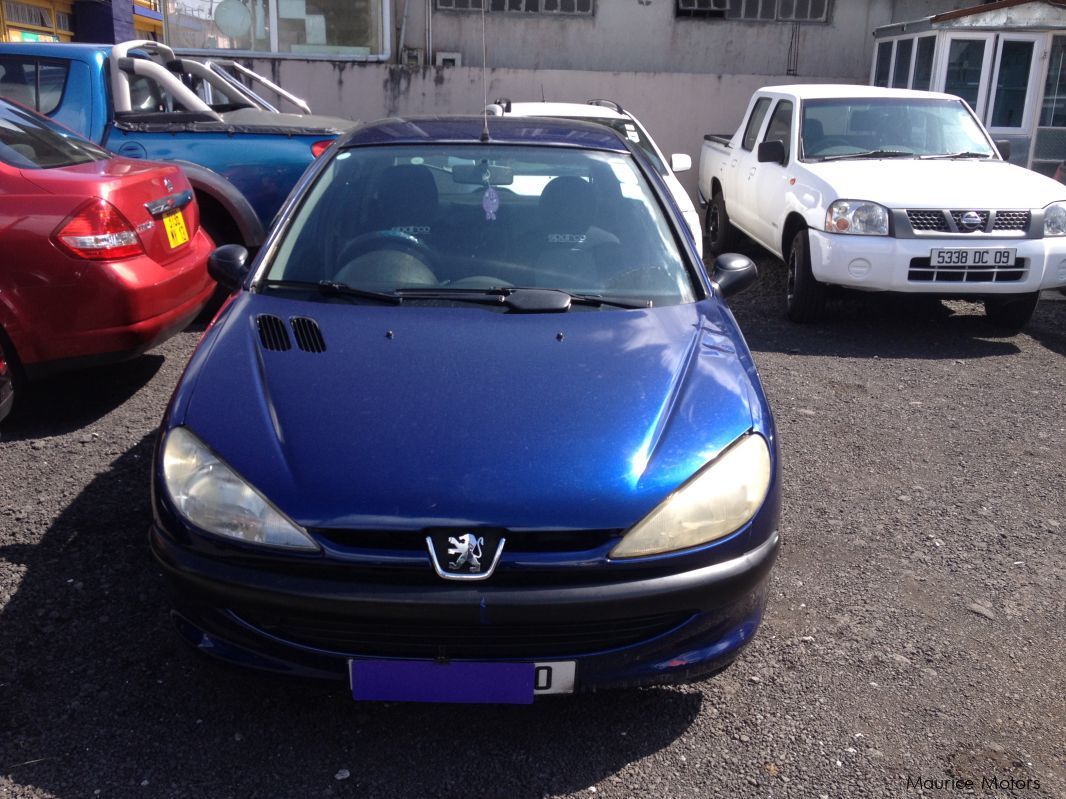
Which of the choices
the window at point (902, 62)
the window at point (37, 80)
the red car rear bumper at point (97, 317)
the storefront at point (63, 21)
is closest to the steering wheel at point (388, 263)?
the red car rear bumper at point (97, 317)

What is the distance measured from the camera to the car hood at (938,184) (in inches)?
258

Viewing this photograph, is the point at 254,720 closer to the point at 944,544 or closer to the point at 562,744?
the point at 562,744

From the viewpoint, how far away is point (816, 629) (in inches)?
126

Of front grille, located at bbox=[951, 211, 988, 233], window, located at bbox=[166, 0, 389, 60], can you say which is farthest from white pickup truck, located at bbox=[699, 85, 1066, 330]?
window, located at bbox=[166, 0, 389, 60]

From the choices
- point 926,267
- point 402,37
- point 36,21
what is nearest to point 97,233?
point 926,267

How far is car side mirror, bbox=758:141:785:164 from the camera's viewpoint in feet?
25.0

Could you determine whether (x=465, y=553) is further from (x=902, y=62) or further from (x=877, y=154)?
(x=902, y=62)

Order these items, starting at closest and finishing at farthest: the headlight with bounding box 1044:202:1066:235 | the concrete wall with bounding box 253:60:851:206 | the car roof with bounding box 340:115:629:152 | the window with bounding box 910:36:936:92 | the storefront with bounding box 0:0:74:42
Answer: the car roof with bounding box 340:115:629:152 < the headlight with bounding box 1044:202:1066:235 < the window with bounding box 910:36:936:92 < the concrete wall with bounding box 253:60:851:206 < the storefront with bounding box 0:0:74:42

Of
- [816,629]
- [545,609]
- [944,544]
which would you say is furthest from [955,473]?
[545,609]

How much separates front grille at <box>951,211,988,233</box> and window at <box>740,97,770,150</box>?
249 centimetres

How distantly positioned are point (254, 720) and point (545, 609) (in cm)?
93

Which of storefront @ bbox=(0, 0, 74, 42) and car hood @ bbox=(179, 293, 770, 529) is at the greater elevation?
storefront @ bbox=(0, 0, 74, 42)

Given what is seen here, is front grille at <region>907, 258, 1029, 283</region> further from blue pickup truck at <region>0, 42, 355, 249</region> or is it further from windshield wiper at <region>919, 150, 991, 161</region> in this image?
blue pickup truck at <region>0, 42, 355, 249</region>

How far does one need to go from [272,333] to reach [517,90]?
30.9 ft
